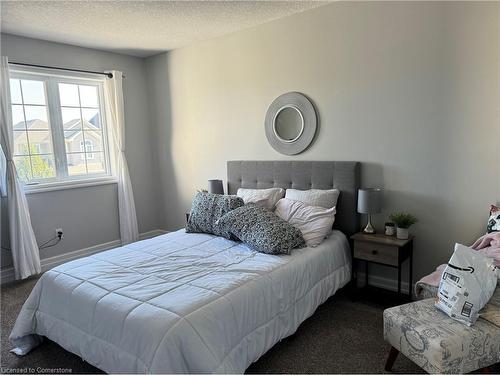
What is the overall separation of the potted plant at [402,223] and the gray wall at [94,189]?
11.0 feet

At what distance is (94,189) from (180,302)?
9.79ft

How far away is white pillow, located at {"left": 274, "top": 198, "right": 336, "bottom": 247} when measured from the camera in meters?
2.75

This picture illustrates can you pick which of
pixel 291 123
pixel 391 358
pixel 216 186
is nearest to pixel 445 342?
pixel 391 358

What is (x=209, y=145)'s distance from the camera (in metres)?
4.17

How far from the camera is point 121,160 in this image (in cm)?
439

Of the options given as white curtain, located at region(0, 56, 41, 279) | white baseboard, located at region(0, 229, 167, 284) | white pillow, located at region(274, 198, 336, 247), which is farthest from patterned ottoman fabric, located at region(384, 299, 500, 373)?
white baseboard, located at region(0, 229, 167, 284)

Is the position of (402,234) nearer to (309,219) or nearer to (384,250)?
(384,250)

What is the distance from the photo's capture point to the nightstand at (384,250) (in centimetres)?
259

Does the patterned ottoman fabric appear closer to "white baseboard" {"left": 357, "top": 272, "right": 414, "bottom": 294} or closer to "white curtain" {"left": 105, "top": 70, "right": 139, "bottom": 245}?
"white baseboard" {"left": 357, "top": 272, "right": 414, "bottom": 294}

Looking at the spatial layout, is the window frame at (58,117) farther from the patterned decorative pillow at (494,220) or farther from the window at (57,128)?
the patterned decorative pillow at (494,220)

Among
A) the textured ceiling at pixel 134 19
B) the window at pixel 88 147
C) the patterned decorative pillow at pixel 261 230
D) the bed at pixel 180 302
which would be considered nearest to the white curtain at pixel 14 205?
the textured ceiling at pixel 134 19

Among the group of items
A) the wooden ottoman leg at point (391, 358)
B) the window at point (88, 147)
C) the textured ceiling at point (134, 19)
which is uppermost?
the textured ceiling at point (134, 19)

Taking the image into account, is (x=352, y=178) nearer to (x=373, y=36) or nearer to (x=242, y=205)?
(x=242, y=205)

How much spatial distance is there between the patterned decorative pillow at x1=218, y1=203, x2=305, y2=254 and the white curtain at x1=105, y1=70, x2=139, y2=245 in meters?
2.05
